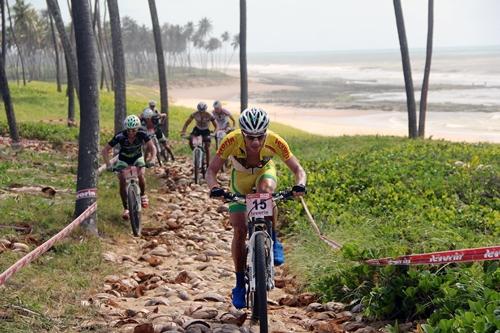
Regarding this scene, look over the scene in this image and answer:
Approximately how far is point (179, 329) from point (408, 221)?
199 inches

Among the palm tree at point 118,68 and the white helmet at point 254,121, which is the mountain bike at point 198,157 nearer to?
the palm tree at point 118,68

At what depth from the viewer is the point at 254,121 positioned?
6.62m

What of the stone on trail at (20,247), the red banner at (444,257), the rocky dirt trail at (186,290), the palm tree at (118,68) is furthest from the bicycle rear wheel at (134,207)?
the palm tree at (118,68)

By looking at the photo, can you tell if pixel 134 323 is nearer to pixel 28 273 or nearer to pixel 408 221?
pixel 28 273

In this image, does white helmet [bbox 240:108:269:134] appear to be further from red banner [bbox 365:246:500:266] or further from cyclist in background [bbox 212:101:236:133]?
cyclist in background [bbox 212:101:236:133]

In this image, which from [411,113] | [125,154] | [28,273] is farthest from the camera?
[411,113]

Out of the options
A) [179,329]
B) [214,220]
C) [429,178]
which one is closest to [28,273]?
[179,329]

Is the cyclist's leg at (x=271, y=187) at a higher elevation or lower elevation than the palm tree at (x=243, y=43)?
lower

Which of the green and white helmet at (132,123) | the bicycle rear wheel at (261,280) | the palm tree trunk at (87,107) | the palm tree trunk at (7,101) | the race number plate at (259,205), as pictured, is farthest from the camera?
the palm tree trunk at (7,101)

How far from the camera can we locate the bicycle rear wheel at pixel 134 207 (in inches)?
432

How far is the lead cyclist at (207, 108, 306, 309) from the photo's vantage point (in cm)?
670

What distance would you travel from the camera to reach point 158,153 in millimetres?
18453

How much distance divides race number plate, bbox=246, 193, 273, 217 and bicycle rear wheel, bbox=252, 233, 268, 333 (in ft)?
0.76

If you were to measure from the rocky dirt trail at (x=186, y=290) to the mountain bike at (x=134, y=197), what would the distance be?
25 centimetres
